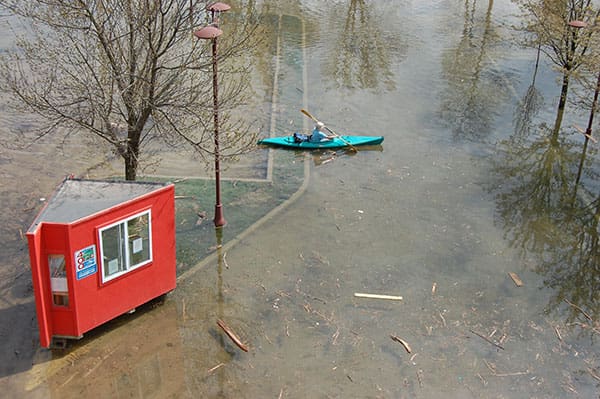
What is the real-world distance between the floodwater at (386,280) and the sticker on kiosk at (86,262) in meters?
1.46

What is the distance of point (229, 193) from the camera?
56.2ft

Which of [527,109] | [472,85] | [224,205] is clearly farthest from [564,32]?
[224,205]

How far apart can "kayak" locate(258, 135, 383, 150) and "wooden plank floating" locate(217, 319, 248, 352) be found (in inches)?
324

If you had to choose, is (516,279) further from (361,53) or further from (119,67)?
(361,53)

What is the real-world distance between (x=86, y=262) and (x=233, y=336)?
2.99 meters

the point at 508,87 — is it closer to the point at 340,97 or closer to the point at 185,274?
→ the point at 340,97

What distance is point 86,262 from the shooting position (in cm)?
1107

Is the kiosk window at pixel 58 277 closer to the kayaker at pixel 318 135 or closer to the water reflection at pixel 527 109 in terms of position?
the kayaker at pixel 318 135

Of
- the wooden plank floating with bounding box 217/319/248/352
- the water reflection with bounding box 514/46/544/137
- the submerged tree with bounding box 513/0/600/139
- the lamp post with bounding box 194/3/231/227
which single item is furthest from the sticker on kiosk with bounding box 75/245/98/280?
the submerged tree with bounding box 513/0/600/139

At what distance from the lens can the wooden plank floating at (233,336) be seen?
1183 cm

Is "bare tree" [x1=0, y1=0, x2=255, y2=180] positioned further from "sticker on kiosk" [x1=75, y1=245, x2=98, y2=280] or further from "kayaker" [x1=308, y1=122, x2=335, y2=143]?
"kayaker" [x1=308, y1=122, x2=335, y2=143]

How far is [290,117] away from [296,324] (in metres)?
10.7

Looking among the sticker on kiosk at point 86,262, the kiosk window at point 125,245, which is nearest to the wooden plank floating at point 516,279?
the kiosk window at point 125,245

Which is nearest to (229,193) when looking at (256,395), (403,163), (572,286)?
(403,163)
